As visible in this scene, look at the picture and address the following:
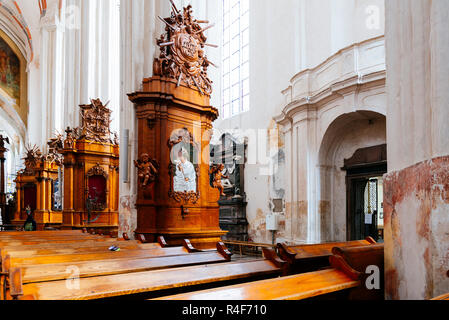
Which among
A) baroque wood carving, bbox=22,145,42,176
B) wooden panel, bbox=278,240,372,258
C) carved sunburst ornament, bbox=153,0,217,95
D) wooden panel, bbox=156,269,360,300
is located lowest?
wooden panel, bbox=278,240,372,258

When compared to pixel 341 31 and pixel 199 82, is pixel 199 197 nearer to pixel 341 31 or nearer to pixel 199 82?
pixel 199 82

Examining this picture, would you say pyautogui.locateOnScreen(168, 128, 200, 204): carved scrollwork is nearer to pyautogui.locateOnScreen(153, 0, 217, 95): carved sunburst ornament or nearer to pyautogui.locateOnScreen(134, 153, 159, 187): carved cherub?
pyautogui.locateOnScreen(134, 153, 159, 187): carved cherub

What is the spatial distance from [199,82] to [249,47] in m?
7.80

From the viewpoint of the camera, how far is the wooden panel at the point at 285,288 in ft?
5.85

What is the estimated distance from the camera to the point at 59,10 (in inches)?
739

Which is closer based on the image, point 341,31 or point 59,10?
point 341,31

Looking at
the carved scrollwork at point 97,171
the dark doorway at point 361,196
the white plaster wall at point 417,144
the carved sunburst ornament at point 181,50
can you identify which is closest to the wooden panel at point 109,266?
the white plaster wall at point 417,144

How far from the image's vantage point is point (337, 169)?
9688mm

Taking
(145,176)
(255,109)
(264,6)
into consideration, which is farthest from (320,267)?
(264,6)

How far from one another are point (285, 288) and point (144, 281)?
92 centimetres

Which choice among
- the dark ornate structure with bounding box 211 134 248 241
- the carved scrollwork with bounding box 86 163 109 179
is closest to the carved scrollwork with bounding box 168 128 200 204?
the carved scrollwork with bounding box 86 163 109 179

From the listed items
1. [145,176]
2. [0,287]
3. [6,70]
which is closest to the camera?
[0,287]

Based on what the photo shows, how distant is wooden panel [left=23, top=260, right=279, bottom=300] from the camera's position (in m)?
1.98

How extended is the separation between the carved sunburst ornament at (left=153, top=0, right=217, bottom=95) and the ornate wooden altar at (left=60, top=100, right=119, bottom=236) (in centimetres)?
529
